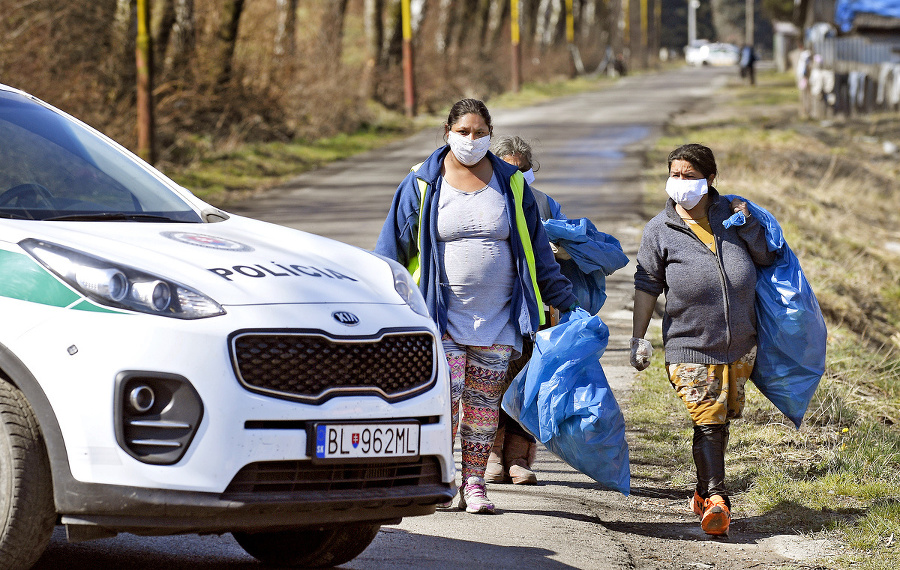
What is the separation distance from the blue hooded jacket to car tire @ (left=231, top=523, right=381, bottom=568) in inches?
43.6

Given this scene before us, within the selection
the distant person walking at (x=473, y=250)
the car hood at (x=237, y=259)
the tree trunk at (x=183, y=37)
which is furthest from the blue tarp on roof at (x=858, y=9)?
the car hood at (x=237, y=259)

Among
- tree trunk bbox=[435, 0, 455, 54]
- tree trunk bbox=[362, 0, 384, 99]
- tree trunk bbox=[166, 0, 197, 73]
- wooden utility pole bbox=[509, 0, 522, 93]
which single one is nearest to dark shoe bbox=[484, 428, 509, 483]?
tree trunk bbox=[166, 0, 197, 73]

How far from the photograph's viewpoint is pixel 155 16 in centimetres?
2367

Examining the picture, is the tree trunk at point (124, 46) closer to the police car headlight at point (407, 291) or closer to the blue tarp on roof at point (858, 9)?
the police car headlight at point (407, 291)

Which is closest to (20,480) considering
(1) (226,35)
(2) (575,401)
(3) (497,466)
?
(2) (575,401)

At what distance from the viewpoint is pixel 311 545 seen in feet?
15.0

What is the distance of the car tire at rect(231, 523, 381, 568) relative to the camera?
14.8ft

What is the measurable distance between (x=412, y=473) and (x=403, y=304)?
58cm

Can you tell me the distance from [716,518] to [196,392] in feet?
9.18

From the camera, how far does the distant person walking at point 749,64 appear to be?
172 feet

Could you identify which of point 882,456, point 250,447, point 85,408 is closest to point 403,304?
point 250,447

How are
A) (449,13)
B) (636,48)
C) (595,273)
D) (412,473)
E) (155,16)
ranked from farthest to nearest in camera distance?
(636,48)
(449,13)
(155,16)
(595,273)
(412,473)

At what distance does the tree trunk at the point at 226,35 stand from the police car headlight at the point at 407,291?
20264mm

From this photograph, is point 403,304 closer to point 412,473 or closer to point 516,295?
point 412,473
